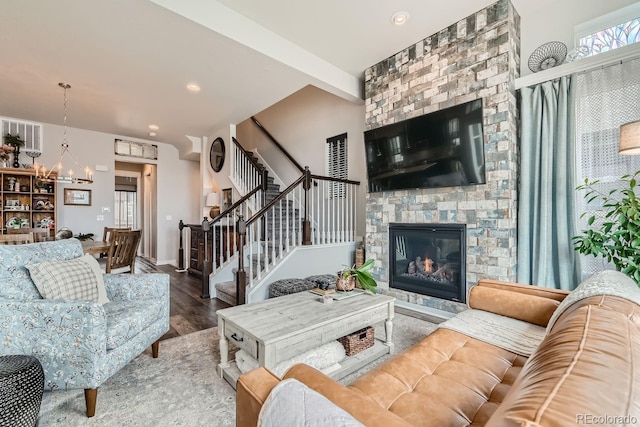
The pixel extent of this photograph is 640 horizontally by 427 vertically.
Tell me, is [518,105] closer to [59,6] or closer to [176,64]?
[176,64]

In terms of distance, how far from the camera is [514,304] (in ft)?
6.23

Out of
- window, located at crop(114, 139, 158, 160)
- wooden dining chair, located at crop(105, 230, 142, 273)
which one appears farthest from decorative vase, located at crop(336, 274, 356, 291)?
window, located at crop(114, 139, 158, 160)

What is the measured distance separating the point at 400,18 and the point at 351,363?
3403 millimetres

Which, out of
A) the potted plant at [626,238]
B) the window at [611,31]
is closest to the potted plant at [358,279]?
the potted plant at [626,238]

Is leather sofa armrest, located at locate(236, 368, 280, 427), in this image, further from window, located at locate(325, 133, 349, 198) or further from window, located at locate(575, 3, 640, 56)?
window, located at locate(325, 133, 349, 198)

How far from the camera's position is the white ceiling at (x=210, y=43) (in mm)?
2666

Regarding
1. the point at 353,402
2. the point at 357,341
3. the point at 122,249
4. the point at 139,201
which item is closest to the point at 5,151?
the point at 122,249

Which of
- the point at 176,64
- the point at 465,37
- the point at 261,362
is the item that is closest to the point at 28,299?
the point at 261,362

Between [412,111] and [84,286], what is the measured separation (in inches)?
145

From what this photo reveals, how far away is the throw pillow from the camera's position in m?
1.80

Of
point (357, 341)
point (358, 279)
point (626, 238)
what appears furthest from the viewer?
point (358, 279)

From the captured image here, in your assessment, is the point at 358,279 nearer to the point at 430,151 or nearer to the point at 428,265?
the point at 428,265

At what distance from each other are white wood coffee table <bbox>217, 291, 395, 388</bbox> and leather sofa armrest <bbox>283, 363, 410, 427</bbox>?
0.73 meters

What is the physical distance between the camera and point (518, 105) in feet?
9.78
